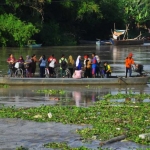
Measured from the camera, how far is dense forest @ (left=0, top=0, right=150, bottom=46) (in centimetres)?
7756

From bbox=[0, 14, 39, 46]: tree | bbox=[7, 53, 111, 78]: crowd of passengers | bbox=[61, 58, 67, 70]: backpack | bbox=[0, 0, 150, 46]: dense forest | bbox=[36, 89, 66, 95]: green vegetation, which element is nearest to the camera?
bbox=[36, 89, 66, 95]: green vegetation

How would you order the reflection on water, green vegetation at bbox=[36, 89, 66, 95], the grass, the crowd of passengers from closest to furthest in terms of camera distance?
the grass → the reflection on water → green vegetation at bbox=[36, 89, 66, 95] → the crowd of passengers

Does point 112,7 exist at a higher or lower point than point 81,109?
higher

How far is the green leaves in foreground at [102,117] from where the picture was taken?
15571 millimetres

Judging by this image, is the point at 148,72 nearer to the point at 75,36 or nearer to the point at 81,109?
the point at 81,109

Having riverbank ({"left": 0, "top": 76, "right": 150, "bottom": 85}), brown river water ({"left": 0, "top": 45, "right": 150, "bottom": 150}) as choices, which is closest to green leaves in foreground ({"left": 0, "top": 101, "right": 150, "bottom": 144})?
brown river water ({"left": 0, "top": 45, "right": 150, "bottom": 150})

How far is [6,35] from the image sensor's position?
77250 millimetres

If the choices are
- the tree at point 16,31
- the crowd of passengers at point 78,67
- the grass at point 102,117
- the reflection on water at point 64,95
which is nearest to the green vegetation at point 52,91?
the reflection on water at point 64,95

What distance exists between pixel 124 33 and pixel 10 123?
80.3 metres

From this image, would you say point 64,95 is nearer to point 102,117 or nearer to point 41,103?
point 41,103

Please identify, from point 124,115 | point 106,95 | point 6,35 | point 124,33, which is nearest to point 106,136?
point 124,115

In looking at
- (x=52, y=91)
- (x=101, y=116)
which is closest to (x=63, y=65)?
(x=52, y=91)

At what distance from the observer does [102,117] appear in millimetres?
18016

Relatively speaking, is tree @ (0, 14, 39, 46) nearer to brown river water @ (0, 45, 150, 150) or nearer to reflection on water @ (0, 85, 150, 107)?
brown river water @ (0, 45, 150, 150)
